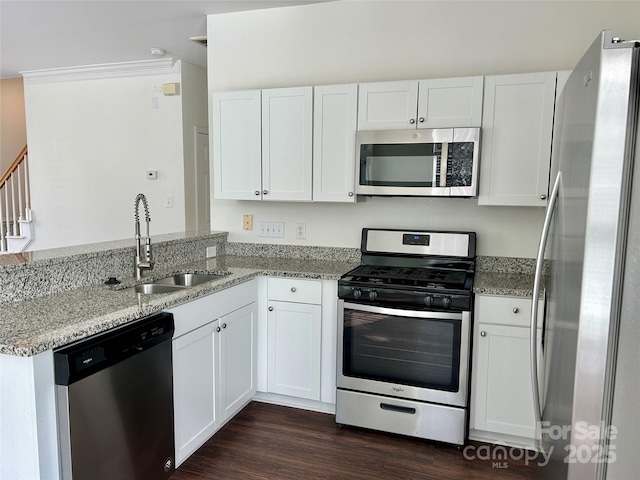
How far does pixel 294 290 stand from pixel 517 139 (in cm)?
159

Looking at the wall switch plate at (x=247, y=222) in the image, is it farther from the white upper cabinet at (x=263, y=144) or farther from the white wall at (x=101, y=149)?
the white wall at (x=101, y=149)

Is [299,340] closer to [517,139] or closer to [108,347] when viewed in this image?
[108,347]

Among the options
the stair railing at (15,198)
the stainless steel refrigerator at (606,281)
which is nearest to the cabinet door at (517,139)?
the stainless steel refrigerator at (606,281)

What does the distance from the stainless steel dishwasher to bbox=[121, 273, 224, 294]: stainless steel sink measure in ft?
2.04

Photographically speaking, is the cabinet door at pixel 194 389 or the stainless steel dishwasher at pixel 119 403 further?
the cabinet door at pixel 194 389

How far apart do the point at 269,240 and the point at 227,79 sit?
1289mm

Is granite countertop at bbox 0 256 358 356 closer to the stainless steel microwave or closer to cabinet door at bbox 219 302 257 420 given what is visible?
cabinet door at bbox 219 302 257 420

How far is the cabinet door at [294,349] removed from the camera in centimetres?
286

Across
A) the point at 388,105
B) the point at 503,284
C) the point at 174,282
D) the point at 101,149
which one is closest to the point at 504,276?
the point at 503,284

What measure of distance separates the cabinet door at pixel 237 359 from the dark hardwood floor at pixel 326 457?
18 centimetres

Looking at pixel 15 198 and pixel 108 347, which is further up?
pixel 15 198

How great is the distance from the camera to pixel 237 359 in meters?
2.72

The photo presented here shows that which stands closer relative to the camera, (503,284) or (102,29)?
(503,284)

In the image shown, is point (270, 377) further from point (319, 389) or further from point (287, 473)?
point (287, 473)
